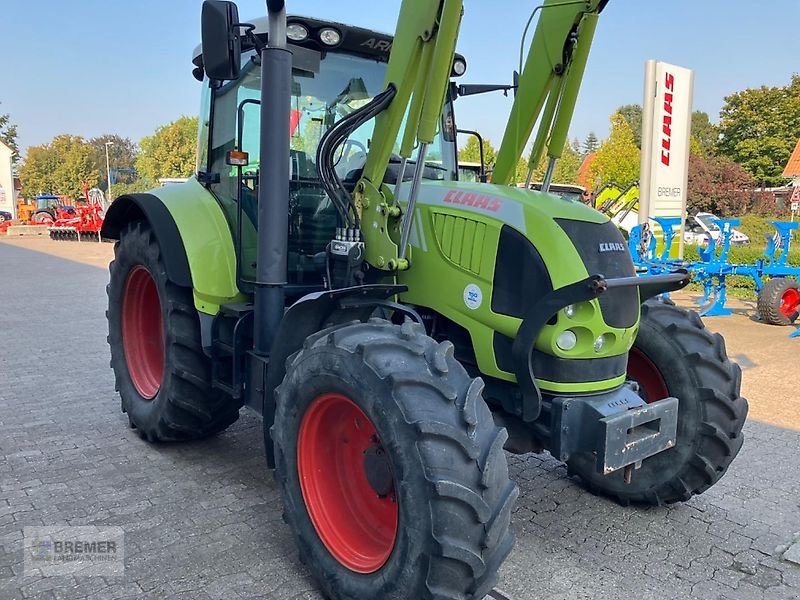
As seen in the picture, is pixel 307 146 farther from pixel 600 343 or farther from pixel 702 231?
pixel 702 231

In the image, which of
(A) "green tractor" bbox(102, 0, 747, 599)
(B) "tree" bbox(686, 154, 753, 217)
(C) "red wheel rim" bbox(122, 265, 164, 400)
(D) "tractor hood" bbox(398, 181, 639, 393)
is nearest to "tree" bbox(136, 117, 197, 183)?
(B) "tree" bbox(686, 154, 753, 217)

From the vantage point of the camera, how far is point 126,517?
11.4 feet

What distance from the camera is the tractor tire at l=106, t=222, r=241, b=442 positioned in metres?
4.02

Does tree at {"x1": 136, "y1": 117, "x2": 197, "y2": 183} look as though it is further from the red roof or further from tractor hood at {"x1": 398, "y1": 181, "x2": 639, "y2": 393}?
tractor hood at {"x1": 398, "y1": 181, "x2": 639, "y2": 393}

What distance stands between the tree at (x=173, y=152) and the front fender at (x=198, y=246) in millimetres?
44164

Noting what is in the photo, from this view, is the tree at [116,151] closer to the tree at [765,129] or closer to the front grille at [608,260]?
the tree at [765,129]

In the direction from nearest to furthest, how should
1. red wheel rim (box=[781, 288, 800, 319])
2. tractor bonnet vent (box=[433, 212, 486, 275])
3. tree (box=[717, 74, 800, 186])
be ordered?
tractor bonnet vent (box=[433, 212, 486, 275]), red wheel rim (box=[781, 288, 800, 319]), tree (box=[717, 74, 800, 186])

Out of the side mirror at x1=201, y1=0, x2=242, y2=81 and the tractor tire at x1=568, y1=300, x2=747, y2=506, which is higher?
the side mirror at x1=201, y1=0, x2=242, y2=81

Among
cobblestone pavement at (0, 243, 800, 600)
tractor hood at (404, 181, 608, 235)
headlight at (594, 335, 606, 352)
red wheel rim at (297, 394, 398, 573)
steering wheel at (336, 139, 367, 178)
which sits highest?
steering wheel at (336, 139, 367, 178)

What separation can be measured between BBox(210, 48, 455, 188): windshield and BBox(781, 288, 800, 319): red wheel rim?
7.93 meters

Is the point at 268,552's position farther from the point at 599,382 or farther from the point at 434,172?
the point at 434,172

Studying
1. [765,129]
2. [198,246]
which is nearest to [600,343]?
[198,246]

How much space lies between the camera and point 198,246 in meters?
3.96

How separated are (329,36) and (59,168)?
59.9m
